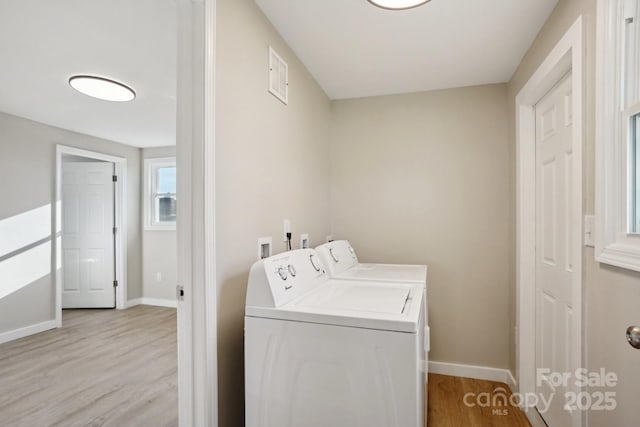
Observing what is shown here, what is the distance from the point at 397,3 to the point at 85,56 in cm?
211

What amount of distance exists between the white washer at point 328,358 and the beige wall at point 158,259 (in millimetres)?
→ 3812

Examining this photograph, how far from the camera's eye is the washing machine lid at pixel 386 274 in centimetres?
188

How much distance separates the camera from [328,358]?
1188mm

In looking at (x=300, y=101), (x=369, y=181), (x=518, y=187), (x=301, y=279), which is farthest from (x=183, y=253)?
(x=518, y=187)

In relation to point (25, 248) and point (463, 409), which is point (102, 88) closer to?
point (25, 248)

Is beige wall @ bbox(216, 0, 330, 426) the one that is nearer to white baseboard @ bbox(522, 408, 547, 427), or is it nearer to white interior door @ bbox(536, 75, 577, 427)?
white interior door @ bbox(536, 75, 577, 427)

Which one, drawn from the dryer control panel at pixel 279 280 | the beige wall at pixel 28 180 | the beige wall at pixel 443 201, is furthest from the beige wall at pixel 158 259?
the dryer control panel at pixel 279 280

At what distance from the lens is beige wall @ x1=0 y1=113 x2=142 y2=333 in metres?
3.35

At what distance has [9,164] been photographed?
133 inches

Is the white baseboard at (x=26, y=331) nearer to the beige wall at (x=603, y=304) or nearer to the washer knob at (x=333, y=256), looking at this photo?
the washer knob at (x=333, y=256)

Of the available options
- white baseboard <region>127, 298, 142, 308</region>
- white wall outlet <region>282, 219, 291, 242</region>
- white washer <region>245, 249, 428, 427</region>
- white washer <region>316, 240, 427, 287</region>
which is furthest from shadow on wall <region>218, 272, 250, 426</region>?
white baseboard <region>127, 298, 142, 308</region>

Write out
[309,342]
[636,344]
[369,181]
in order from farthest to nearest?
[369,181]
[309,342]
[636,344]

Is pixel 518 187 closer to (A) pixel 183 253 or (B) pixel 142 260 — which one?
(A) pixel 183 253

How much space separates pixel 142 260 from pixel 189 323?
4.20 meters
